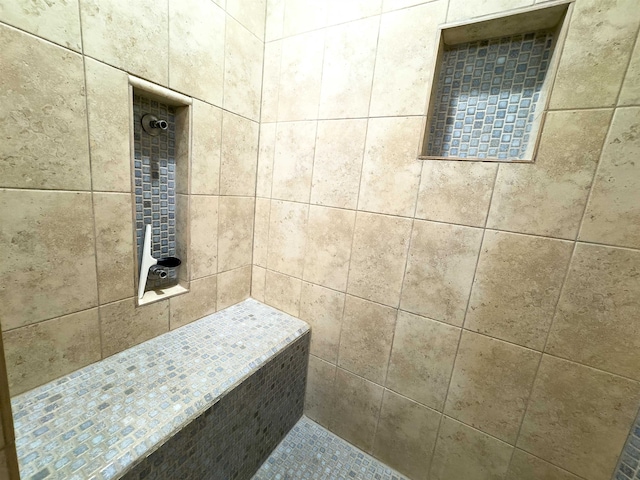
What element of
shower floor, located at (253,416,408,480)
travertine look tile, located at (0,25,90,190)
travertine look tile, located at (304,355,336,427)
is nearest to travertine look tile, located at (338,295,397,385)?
travertine look tile, located at (304,355,336,427)

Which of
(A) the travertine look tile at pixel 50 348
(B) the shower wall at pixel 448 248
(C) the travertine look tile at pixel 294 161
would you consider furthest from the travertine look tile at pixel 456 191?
(A) the travertine look tile at pixel 50 348

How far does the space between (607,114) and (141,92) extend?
5.17 feet

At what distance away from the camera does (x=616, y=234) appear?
2.57 ft

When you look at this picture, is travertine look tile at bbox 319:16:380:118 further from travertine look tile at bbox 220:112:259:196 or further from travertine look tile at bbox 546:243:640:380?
travertine look tile at bbox 546:243:640:380

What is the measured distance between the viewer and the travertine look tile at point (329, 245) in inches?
48.4

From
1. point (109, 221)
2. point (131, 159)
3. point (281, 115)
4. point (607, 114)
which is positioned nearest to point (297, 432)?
point (109, 221)

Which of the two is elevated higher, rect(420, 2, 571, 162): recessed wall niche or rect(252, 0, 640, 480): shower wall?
rect(420, 2, 571, 162): recessed wall niche

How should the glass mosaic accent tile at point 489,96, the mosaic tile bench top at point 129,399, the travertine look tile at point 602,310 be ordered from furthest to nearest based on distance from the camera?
1. the glass mosaic accent tile at point 489,96
2. the travertine look tile at point 602,310
3. the mosaic tile bench top at point 129,399

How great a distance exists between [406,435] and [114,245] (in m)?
1.49

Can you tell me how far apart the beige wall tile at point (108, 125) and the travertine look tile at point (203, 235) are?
0.99 ft

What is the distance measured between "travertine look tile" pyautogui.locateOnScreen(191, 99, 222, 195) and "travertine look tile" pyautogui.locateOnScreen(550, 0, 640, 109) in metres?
1.30

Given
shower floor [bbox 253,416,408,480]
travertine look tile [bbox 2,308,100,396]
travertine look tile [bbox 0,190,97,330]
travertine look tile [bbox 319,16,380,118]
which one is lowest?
shower floor [bbox 253,416,408,480]

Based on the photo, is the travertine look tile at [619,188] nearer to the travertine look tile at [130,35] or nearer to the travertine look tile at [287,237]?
the travertine look tile at [287,237]

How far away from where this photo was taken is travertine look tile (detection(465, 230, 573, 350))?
87 cm
